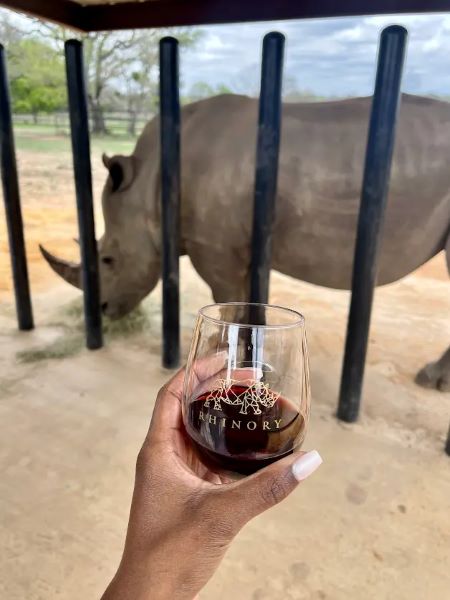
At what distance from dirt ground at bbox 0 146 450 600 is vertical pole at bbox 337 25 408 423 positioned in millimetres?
154

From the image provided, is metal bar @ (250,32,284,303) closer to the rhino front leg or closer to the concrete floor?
the concrete floor

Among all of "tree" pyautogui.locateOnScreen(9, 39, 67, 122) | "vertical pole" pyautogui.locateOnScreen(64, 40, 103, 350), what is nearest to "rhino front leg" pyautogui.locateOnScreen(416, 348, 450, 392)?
"vertical pole" pyautogui.locateOnScreen(64, 40, 103, 350)

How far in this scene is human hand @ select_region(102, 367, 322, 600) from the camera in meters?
0.53

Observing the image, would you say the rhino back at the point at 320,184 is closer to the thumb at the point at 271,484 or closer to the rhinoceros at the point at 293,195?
the rhinoceros at the point at 293,195

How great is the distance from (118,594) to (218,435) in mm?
207

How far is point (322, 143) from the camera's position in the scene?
157 cm

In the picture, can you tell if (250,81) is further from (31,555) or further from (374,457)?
(31,555)

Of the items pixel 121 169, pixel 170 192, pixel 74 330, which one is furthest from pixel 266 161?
pixel 74 330

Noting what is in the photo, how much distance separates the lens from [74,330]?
219 centimetres

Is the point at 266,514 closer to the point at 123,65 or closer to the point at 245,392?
the point at 245,392

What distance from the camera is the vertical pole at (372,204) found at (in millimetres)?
1250

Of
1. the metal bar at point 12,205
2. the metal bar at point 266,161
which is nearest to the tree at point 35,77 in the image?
the metal bar at point 12,205

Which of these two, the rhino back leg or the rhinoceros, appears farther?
the rhino back leg

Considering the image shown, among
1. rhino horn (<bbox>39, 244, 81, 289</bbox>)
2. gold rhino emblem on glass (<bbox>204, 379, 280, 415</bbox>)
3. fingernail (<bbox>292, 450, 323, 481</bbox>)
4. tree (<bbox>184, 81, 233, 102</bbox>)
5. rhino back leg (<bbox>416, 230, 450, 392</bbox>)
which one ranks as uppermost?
tree (<bbox>184, 81, 233, 102</bbox>)
